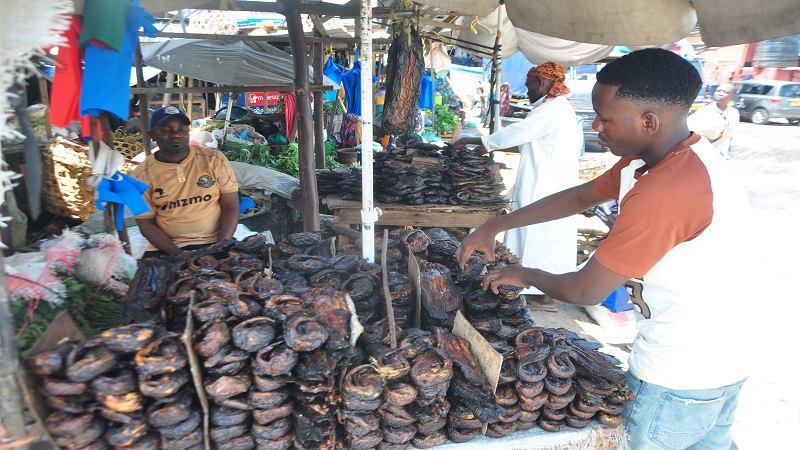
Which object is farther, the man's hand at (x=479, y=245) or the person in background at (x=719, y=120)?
the person in background at (x=719, y=120)

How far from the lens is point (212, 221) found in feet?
12.2

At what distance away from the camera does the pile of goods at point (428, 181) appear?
4742 millimetres

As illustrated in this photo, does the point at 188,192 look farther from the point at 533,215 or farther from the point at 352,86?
the point at 352,86

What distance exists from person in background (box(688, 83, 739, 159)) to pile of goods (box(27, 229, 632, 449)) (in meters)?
5.35

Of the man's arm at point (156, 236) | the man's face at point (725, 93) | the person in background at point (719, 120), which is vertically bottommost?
the man's arm at point (156, 236)

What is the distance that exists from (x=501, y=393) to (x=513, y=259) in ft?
3.22

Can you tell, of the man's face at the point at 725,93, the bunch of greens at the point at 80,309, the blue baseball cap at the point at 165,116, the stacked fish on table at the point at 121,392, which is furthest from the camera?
the man's face at the point at 725,93

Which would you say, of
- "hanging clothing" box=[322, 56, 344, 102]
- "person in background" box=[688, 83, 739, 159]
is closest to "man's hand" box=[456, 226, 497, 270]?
"person in background" box=[688, 83, 739, 159]

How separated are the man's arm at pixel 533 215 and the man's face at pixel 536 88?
116 inches

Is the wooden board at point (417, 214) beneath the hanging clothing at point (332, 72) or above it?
beneath

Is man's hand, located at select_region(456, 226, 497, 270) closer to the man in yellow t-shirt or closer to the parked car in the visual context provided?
the man in yellow t-shirt

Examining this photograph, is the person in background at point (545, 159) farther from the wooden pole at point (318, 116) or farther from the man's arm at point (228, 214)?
the man's arm at point (228, 214)

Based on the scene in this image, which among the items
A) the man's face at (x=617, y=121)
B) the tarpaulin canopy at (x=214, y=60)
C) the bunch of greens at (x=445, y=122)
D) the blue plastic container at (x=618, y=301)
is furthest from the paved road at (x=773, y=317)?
the bunch of greens at (x=445, y=122)

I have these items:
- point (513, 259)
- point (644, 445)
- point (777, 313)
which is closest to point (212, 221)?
point (513, 259)
